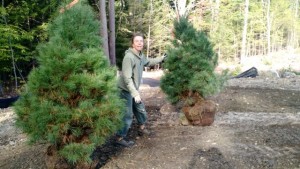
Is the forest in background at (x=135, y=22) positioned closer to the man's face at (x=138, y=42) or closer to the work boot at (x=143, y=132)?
the man's face at (x=138, y=42)

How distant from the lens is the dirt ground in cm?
396

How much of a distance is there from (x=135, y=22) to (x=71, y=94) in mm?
18179

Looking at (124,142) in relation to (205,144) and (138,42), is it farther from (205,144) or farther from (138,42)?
(138,42)

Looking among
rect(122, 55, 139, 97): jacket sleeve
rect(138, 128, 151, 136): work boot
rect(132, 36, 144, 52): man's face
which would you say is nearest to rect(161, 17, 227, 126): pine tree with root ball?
rect(138, 128, 151, 136): work boot

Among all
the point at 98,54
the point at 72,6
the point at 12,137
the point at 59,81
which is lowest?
the point at 12,137

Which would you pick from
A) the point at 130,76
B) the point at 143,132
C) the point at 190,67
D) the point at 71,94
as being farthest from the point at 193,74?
the point at 71,94

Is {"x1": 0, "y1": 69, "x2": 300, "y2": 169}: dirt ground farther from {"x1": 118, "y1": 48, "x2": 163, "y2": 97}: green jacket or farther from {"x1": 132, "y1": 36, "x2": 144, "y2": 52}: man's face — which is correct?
{"x1": 132, "y1": 36, "x2": 144, "y2": 52}: man's face

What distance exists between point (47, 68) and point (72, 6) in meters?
0.85

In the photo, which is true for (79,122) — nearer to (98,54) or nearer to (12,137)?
(98,54)

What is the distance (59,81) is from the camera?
3.25 meters

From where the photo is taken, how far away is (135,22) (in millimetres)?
20953

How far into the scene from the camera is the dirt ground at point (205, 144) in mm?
3955

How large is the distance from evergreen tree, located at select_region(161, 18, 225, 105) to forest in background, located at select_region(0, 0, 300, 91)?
66 centimetres

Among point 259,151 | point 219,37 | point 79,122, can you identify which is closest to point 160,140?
point 259,151
